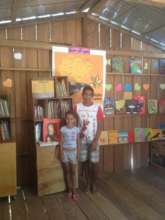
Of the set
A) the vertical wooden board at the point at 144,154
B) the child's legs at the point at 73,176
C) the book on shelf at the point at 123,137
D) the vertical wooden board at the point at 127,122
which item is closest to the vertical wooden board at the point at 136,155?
the vertical wooden board at the point at 144,154

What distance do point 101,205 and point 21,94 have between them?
1939 millimetres

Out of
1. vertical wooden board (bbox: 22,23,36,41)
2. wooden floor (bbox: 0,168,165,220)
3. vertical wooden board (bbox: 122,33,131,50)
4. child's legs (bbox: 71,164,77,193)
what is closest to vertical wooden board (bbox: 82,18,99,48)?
vertical wooden board (bbox: 122,33,131,50)

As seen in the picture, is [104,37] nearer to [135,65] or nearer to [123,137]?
[135,65]

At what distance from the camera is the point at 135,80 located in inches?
168

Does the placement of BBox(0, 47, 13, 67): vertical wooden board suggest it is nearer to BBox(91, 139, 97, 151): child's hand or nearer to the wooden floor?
BBox(91, 139, 97, 151): child's hand

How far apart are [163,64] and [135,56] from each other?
2.05ft

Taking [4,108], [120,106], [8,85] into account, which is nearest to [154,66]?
[120,106]

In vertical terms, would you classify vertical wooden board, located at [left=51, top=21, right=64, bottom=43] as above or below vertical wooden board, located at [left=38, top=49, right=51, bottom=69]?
above

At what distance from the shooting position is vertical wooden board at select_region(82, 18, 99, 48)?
12.6 feet

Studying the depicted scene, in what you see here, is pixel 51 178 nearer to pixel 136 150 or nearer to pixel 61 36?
pixel 136 150

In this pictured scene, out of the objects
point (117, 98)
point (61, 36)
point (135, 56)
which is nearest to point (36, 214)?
point (117, 98)

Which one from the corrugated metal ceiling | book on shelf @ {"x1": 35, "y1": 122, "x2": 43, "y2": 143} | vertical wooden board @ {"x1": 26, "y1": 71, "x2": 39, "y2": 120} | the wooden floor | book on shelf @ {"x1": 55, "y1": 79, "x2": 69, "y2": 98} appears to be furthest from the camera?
vertical wooden board @ {"x1": 26, "y1": 71, "x2": 39, "y2": 120}

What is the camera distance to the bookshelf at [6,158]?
9.90 ft

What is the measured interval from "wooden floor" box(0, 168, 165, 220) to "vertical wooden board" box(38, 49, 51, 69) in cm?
190
